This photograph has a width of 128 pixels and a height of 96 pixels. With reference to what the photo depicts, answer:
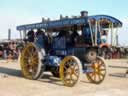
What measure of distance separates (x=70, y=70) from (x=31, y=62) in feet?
8.85

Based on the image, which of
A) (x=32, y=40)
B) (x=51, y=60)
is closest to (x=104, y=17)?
(x=51, y=60)

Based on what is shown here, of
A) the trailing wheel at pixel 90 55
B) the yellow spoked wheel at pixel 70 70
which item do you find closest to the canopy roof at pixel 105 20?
the trailing wheel at pixel 90 55

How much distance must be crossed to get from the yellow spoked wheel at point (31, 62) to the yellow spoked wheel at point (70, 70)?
1548mm

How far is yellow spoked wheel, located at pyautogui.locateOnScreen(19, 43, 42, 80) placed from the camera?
14929 mm

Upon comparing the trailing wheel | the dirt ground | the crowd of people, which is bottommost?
the dirt ground

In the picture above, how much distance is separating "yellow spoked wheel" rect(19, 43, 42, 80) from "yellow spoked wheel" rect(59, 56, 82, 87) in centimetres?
155

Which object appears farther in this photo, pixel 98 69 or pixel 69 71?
pixel 98 69

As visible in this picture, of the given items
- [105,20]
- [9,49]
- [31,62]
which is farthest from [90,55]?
[9,49]

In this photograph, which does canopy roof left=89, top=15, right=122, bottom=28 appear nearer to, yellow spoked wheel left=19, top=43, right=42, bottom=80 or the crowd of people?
yellow spoked wheel left=19, top=43, right=42, bottom=80

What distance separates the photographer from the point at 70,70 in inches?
525

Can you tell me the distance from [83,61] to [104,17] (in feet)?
6.38

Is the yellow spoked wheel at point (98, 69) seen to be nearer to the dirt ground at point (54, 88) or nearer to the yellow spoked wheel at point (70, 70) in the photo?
the dirt ground at point (54, 88)

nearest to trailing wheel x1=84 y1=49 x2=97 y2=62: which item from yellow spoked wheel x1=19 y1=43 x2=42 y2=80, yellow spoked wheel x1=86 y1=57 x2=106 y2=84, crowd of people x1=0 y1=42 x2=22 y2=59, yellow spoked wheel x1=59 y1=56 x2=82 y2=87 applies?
yellow spoked wheel x1=86 y1=57 x2=106 y2=84

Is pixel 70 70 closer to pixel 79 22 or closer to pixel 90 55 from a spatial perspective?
pixel 90 55
